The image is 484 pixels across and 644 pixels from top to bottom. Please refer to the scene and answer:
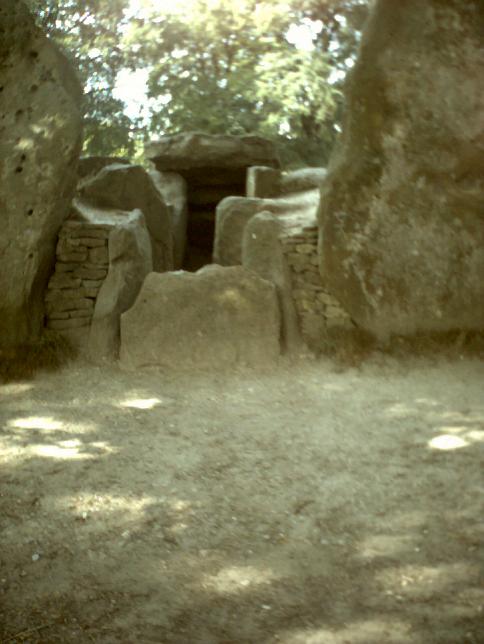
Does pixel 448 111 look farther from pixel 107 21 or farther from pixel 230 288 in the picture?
pixel 107 21

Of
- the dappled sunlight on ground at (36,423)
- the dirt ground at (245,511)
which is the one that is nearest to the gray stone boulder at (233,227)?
the dirt ground at (245,511)

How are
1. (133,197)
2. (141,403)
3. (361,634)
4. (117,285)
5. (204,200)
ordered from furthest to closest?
(204,200)
(133,197)
(117,285)
(141,403)
(361,634)

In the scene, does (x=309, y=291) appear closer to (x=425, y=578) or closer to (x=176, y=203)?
(x=176, y=203)

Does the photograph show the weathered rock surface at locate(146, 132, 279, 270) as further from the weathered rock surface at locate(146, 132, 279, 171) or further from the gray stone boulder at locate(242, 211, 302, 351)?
the gray stone boulder at locate(242, 211, 302, 351)

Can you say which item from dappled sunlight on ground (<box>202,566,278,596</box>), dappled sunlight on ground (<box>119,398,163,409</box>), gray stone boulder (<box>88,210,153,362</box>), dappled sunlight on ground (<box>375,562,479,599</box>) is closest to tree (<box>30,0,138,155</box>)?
gray stone boulder (<box>88,210,153,362</box>)

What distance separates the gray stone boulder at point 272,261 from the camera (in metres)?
6.28

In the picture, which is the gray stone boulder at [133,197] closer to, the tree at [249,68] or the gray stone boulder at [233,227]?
the gray stone boulder at [233,227]

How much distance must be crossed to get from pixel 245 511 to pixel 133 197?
4934 mm

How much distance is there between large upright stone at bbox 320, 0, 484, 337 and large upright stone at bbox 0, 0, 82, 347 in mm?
2435

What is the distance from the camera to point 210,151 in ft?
31.3

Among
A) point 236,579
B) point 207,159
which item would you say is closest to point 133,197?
point 207,159

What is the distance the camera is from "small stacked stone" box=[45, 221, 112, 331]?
632cm

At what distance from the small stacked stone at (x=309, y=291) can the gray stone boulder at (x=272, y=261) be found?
0.20ft

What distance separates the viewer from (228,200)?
292 inches
